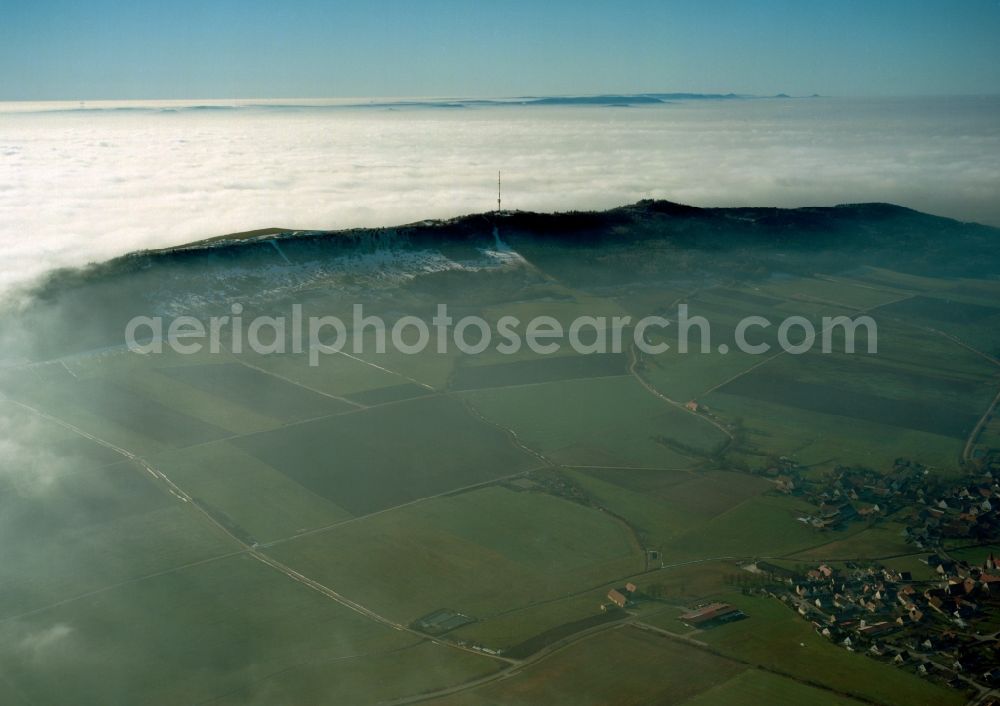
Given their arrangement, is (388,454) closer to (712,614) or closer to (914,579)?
(712,614)

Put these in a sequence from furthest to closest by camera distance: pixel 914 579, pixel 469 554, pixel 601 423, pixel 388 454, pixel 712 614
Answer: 1. pixel 601 423
2. pixel 388 454
3. pixel 469 554
4. pixel 914 579
5. pixel 712 614

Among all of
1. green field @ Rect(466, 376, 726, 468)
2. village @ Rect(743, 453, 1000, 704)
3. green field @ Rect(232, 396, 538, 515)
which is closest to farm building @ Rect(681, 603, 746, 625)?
village @ Rect(743, 453, 1000, 704)

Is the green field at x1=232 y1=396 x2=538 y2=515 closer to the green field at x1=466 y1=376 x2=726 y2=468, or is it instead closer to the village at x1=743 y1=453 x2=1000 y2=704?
the green field at x1=466 y1=376 x2=726 y2=468

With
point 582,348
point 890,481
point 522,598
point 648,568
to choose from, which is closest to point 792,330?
point 582,348

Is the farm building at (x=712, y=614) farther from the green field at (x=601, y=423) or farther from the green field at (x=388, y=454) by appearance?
the green field at (x=388, y=454)

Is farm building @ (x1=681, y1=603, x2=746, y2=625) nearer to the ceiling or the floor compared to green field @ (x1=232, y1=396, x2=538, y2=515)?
nearer to the floor

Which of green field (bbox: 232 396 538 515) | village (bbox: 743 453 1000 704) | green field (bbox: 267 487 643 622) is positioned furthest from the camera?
green field (bbox: 232 396 538 515)

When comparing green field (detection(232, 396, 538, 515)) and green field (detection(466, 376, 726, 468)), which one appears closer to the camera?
green field (detection(232, 396, 538, 515))

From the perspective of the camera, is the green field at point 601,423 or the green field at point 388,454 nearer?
the green field at point 388,454

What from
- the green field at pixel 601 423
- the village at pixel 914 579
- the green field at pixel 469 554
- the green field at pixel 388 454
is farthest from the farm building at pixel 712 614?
the green field at pixel 388 454

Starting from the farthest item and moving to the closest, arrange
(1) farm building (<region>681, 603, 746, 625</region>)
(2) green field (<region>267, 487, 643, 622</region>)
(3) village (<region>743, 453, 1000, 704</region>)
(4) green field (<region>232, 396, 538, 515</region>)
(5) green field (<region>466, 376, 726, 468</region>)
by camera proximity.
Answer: (5) green field (<region>466, 376, 726, 468</region>), (4) green field (<region>232, 396, 538, 515</region>), (2) green field (<region>267, 487, 643, 622</region>), (1) farm building (<region>681, 603, 746, 625</region>), (3) village (<region>743, 453, 1000, 704</region>)

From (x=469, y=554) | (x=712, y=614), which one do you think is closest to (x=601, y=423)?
(x=469, y=554)
